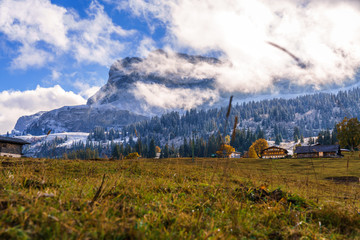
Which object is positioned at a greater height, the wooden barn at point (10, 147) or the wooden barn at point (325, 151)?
the wooden barn at point (10, 147)

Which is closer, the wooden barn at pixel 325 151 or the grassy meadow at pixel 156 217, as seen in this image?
the grassy meadow at pixel 156 217

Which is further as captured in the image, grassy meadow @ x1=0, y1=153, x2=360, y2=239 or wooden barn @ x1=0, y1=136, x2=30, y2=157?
wooden barn @ x1=0, y1=136, x2=30, y2=157

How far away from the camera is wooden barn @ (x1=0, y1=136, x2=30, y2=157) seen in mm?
45084

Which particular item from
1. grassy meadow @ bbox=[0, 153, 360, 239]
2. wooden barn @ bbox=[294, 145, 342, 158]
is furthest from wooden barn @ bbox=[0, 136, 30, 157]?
wooden barn @ bbox=[294, 145, 342, 158]

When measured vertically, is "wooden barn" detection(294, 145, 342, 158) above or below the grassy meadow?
below

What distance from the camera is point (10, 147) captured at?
46.8m

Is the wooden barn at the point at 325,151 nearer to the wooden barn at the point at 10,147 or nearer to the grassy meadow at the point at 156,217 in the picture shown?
the grassy meadow at the point at 156,217

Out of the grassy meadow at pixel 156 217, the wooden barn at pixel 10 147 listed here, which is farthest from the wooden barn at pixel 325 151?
the wooden barn at pixel 10 147

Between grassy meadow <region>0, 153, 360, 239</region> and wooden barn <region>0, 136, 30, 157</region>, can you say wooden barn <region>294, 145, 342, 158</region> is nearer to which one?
grassy meadow <region>0, 153, 360, 239</region>

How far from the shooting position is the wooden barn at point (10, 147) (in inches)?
1775

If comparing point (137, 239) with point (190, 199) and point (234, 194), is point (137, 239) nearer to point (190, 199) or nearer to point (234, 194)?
point (190, 199)

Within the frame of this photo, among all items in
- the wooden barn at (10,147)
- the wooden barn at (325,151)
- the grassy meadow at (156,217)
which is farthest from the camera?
the wooden barn at (325,151)

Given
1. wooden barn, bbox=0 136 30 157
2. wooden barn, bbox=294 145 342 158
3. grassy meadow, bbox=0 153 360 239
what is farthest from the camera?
wooden barn, bbox=294 145 342 158

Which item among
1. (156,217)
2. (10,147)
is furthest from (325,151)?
(10,147)
